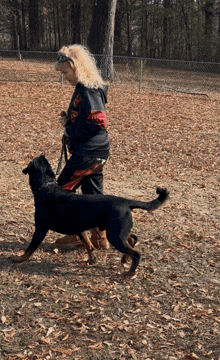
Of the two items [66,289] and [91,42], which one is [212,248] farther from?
[91,42]

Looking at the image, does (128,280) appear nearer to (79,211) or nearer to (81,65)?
(79,211)

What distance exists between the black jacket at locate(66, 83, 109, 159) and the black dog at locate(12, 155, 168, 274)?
1.28 ft

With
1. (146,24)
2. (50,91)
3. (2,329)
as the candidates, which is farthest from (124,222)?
(146,24)

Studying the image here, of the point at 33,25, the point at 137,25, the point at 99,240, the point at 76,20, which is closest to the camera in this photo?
the point at 99,240

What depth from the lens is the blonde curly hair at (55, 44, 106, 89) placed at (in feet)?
13.3

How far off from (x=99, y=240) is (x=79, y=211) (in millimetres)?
881

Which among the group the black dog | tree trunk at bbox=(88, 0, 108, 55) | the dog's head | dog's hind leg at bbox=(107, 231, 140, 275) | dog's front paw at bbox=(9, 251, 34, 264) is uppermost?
tree trunk at bbox=(88, 0, 108, 55)

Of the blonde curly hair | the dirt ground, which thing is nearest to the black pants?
the blonde curly hair

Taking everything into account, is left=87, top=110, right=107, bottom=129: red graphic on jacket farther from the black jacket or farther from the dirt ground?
the dirt ground

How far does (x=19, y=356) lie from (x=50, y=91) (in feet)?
40.4

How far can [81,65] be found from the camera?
160 inches

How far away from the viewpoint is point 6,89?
14.6m

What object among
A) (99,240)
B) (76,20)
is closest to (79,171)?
(99,240)

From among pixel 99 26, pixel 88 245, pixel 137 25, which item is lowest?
pixel 88 245
